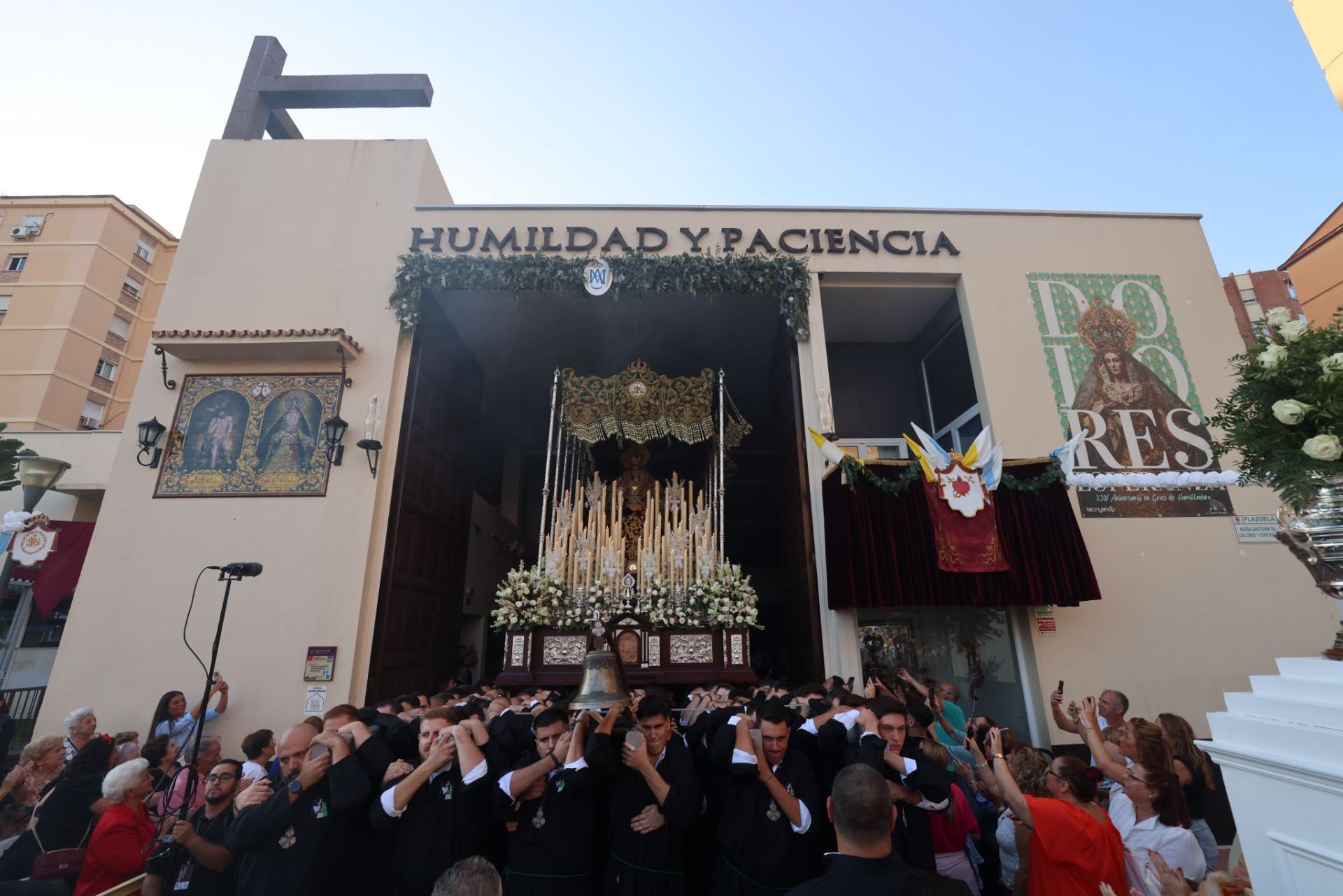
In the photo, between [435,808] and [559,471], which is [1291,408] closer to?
[435,808]

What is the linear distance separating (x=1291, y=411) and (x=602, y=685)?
2.94 meters

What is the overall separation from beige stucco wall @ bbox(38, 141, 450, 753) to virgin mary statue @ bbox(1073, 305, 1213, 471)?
875cm

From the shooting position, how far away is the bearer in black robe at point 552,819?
291 cm

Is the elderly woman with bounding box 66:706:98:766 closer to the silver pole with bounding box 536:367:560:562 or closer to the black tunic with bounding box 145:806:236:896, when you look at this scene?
the black tunic with bounding box 145:806:236:896

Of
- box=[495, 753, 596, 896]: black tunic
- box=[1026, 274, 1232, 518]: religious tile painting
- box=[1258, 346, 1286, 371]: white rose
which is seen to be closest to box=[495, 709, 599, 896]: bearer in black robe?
box=[495, 753, 596, 896]: black tunic

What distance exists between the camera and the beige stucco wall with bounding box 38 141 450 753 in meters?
6.77

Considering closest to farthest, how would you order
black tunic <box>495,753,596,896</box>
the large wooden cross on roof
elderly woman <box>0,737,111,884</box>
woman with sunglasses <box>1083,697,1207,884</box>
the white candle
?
woman with sunglasses <box>1083,697,1207,884</box>
black tunic <box>495,753,596,896</box>
elderly woman <box>0,737,111,884</box>
the white candle
the large wooden cross on roof

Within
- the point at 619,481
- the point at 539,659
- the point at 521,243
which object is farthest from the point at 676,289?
the point at 539,659

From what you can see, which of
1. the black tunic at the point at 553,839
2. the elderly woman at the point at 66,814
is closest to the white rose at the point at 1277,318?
the black tunic at the point at 553,839

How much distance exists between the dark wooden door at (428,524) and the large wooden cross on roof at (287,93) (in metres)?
3.84

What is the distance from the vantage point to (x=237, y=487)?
7.43m

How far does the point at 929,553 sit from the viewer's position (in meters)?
6.78

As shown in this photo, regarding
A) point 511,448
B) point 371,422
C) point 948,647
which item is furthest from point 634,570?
point 511,448

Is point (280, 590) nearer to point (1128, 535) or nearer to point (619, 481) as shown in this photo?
point (619, 481)
